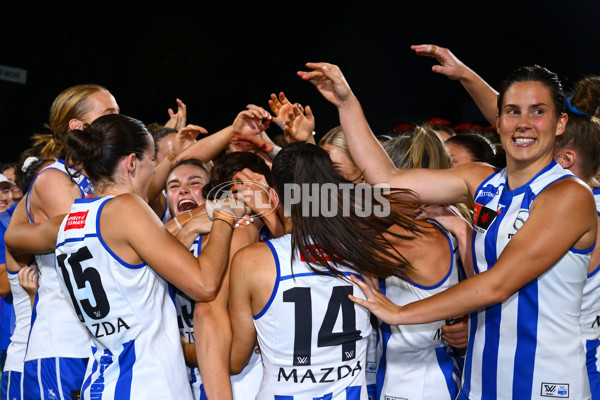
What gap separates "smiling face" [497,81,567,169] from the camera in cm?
218

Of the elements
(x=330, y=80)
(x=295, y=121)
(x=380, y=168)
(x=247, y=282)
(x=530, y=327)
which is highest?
(x=330, y=80)

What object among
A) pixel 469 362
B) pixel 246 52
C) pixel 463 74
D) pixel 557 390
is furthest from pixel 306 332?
pixel 246 52

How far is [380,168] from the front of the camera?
8.64 ft

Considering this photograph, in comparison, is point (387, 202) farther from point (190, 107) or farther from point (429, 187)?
point (190, 107)

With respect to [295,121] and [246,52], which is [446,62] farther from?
[246,52]

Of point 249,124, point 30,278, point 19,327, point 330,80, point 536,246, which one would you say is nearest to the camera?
point 536,246

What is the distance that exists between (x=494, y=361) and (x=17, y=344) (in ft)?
8.09

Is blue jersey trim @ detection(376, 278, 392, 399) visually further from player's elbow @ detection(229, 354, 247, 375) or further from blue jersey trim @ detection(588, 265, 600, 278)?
blue jersey trim @ detection(588, 265, 600, 278)

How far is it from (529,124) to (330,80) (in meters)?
0.88

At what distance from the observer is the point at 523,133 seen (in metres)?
2.20

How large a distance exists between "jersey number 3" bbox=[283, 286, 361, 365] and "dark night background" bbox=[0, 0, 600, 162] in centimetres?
1354

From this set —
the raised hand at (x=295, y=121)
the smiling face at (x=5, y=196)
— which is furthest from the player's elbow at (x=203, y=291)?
the smiling face at (x=5, y=196)

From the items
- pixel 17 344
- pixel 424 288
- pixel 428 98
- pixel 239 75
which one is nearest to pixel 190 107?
pixel 239 75

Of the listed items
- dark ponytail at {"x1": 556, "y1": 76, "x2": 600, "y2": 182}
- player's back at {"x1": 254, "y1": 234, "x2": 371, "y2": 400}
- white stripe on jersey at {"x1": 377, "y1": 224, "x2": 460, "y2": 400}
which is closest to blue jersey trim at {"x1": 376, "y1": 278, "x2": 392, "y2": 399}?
white stripe on jersey at {"x1": 377, "y1": 224, "x2": 460, "y2": 400}
